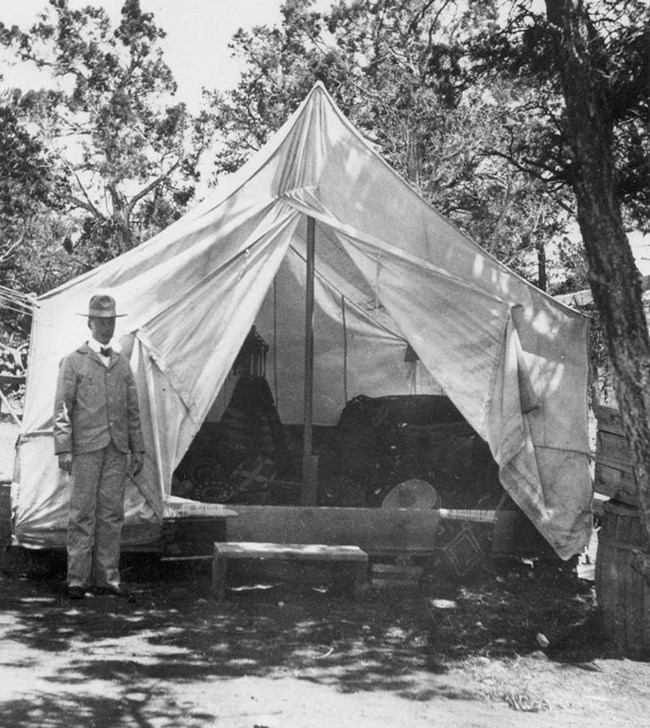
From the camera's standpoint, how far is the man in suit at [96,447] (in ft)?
18.4

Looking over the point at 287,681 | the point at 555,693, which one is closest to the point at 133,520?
the point at 287,681

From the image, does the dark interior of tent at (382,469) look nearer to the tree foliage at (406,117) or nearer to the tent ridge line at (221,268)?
the tent ridge line at (221,268)

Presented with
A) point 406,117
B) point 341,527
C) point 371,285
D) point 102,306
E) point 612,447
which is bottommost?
point 341,527

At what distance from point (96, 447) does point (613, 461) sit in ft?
10.5

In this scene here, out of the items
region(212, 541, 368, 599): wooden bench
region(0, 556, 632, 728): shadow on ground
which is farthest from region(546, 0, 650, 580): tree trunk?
region(212, 541, 368, 599): wooden bench

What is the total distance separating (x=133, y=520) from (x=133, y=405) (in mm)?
771

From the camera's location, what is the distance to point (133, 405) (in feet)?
19.2

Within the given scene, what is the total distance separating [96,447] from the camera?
18.6 feet

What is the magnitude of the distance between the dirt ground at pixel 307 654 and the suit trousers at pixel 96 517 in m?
0.21

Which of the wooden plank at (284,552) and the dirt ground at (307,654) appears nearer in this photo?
the dirt ground at (307,654)

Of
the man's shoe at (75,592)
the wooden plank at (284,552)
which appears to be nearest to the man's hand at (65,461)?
the man's shoe at (75,592)

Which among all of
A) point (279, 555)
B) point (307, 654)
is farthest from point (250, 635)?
point (279, 555)

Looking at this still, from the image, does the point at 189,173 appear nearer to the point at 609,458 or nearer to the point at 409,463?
the point at 409,463

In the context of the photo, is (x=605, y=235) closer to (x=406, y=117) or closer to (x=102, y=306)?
(x=102, y=306)
